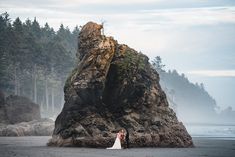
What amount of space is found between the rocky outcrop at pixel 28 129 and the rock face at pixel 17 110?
261 inches

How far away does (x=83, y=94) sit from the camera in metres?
55.5

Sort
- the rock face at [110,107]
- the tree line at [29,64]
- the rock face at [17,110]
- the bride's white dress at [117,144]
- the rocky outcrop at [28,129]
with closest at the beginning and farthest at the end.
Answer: the bride's white dress at [117,144]
the rock face at [110,107]
the rocky outcrop at [28,129]
the rock face at [17,110]
the tree line at [29,64]

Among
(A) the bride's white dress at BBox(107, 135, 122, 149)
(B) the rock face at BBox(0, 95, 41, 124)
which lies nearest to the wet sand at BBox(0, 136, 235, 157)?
(A) the bride's white dress at BBox(107, 135, 122, 149)

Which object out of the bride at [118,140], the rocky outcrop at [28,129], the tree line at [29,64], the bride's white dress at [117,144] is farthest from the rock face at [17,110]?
the bride at [118,140]

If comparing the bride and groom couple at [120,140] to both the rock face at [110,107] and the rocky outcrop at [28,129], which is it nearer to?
the rock face at [110,107]

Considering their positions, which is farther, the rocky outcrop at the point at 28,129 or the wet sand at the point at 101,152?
the rocky outcrop at the point at 28,129

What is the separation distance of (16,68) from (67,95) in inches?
3451

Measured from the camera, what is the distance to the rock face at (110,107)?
2168 inches

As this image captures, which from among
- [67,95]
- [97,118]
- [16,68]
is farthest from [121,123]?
[16,68]

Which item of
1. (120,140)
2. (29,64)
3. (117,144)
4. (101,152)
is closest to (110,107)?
(117,144)

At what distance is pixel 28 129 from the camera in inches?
3484

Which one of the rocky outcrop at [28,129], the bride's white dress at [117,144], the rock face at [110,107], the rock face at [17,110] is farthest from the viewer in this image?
the rock face at [17,110]

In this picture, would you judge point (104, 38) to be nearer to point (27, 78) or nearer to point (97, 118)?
point (97, 118)

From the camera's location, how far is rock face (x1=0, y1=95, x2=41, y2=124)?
97.6m
